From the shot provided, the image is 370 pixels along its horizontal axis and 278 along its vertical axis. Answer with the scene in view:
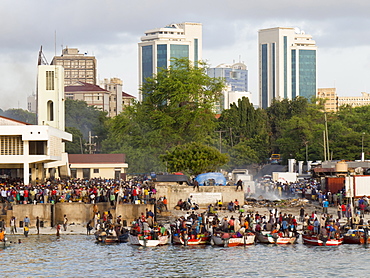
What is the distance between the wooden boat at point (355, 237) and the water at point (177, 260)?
504mm

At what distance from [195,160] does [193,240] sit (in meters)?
44.8

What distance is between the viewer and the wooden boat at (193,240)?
2157 inches

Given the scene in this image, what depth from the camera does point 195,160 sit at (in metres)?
99.5

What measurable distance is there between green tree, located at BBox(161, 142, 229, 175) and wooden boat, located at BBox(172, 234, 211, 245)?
4388cm

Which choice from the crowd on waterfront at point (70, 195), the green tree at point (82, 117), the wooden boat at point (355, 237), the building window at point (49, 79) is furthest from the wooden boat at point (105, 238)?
the green tree at point (82, 117)

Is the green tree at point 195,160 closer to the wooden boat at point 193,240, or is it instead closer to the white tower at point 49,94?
the white tower at point 49,94

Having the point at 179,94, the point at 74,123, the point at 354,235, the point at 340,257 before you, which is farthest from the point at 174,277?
the point at 74,123

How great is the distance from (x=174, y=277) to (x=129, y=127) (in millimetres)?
75042

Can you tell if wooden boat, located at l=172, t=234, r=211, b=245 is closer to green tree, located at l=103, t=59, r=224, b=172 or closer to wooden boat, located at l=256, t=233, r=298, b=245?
wooden boat, located at l=256, t=233, r=298, b=245

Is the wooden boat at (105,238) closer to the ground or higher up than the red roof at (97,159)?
closer to the ground

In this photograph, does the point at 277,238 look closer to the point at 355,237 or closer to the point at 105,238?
the point at 355,237

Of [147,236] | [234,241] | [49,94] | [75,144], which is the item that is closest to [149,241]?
[147,236]

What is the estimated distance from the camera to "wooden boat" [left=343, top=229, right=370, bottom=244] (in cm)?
5481

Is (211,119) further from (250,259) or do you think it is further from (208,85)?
(250,259)
